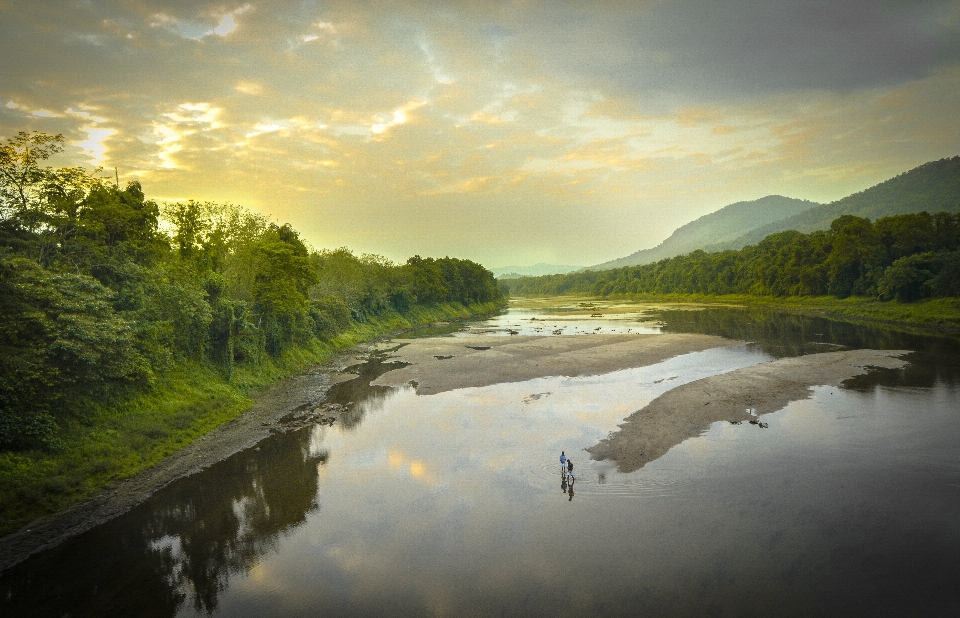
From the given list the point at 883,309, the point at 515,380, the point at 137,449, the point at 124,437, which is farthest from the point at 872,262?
the point at 124,437

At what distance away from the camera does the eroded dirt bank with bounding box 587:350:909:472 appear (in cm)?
3009

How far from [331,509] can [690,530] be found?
675 inches

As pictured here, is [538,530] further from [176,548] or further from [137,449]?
[137,449]

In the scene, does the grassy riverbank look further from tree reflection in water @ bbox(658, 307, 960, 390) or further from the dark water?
tree reflection in water @ bbox(658, 307, 960, 390)

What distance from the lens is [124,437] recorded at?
2948 centimetres

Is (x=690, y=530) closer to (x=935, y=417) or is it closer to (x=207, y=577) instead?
(x=207, y=577)

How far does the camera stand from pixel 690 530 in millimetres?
20359

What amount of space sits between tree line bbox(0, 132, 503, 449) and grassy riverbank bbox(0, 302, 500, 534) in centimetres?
103

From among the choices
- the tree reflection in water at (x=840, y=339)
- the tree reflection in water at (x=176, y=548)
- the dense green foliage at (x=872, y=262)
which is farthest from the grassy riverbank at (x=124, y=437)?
the dense green foliage at (x=872, y=262)

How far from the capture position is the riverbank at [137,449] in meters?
22.2

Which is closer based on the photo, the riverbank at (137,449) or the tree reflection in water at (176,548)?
the tree reflection in water at (176,548)

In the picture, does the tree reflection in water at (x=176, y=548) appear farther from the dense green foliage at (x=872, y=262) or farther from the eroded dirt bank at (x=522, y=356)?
the dense green foliage at (x=872, y=262)

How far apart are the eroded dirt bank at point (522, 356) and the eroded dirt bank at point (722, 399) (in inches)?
528

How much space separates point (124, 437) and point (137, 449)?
Result: 1.11 metres
